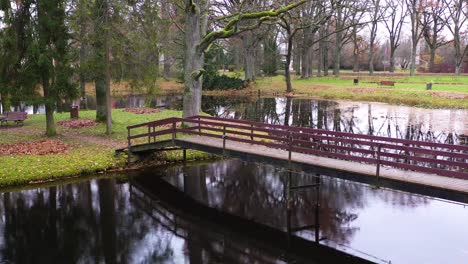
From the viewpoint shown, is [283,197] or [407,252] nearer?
[407,252]

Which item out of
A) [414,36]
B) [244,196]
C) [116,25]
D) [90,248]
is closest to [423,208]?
[244,196]

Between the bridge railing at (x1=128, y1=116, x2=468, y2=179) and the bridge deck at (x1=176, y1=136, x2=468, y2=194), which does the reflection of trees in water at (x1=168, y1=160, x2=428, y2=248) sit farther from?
the bridge deck at (x1=176, y1=136, x2=468, y2=194)

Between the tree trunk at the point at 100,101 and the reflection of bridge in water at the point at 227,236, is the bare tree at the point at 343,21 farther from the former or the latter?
the reflection of bridge in water at the point at 227,236

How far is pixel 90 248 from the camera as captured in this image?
10961mm

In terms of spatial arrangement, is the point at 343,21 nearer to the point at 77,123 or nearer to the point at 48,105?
the point at 77,123

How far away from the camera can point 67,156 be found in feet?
60.5

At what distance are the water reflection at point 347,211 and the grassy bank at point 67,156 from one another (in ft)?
8.21

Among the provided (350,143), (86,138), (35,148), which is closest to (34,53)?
(35,148)

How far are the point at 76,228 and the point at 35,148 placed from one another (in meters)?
8.71

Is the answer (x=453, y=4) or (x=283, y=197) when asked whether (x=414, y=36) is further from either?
(x=283, y=197)

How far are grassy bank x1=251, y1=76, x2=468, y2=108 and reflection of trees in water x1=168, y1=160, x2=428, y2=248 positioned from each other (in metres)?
24.8

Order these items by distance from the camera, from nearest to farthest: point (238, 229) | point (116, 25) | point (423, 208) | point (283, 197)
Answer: point (238, 229)
point (423, 208)
point (283, 197)
point (116, 25)

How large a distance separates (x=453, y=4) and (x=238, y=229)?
60742 millimetres

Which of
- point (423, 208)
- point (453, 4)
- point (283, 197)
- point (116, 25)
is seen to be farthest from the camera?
point (453, 4)
